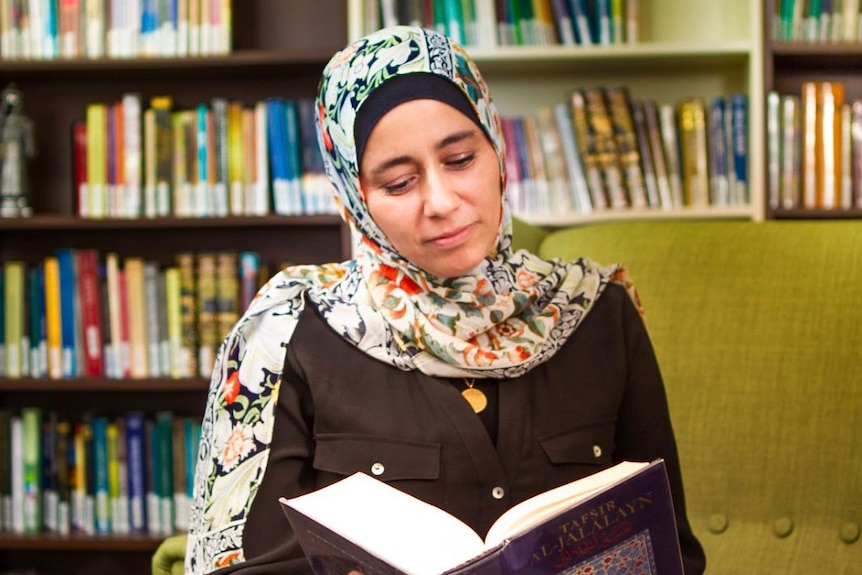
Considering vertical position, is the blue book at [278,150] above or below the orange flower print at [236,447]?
above

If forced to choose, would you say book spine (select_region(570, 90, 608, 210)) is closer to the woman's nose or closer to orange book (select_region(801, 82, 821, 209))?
orange book (select_region(801, 82, 821, 209))

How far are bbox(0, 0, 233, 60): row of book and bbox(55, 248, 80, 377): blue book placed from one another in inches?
21.5

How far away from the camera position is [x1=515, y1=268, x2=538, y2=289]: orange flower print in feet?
4.06

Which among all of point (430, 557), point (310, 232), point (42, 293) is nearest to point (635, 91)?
point (310, 232)

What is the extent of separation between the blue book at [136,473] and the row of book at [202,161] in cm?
58

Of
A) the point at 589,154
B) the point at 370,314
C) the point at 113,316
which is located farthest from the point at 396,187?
the point at 113,316

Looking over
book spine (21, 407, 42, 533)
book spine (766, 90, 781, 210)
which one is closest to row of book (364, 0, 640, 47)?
book spine (766, 90, 781, 210)

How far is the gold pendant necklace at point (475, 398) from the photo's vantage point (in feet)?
3.80

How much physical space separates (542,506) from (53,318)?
86.1 inches

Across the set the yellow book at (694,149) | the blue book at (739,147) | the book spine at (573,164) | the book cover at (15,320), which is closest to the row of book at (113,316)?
the book cover at (15,320)

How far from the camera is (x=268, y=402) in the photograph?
1.14 m

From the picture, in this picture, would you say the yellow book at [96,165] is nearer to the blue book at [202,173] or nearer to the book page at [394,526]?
the blue book at [202,173]

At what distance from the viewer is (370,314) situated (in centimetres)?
117

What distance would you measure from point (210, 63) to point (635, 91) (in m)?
1.17
